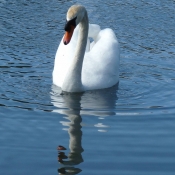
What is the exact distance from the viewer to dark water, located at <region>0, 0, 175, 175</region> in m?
6.53

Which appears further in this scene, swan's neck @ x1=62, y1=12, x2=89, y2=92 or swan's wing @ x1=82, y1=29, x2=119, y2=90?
swan's wing @ x1=82, y1=29, x2=119, y2=90

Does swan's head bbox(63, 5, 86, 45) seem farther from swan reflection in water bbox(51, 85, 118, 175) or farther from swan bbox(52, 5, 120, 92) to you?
swan reflection in water bbox(51, 85, 118, 175)

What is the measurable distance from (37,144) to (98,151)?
2.30 ft

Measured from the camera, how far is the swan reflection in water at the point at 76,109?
6529 millimetres

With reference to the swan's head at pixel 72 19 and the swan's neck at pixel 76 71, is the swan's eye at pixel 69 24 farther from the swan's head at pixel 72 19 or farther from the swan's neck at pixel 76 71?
the swan's neck at pixel 76 71

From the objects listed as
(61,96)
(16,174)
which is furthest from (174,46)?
(16,174)

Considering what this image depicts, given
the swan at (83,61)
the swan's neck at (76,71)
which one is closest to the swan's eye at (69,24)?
the swan at (83,61)

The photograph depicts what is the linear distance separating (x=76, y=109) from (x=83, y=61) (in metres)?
1.55

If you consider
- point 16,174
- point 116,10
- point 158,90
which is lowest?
point 16,174

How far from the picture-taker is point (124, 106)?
8469 mm

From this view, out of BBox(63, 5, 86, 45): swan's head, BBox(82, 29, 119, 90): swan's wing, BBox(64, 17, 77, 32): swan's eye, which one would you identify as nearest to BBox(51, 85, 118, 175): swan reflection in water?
BBox(82, 29, 119, 90): swan's wing

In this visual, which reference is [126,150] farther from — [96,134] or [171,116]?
[171,116]

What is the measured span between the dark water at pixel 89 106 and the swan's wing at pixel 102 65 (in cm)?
17

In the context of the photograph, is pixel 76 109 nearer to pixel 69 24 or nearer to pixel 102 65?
pixel 69 24
